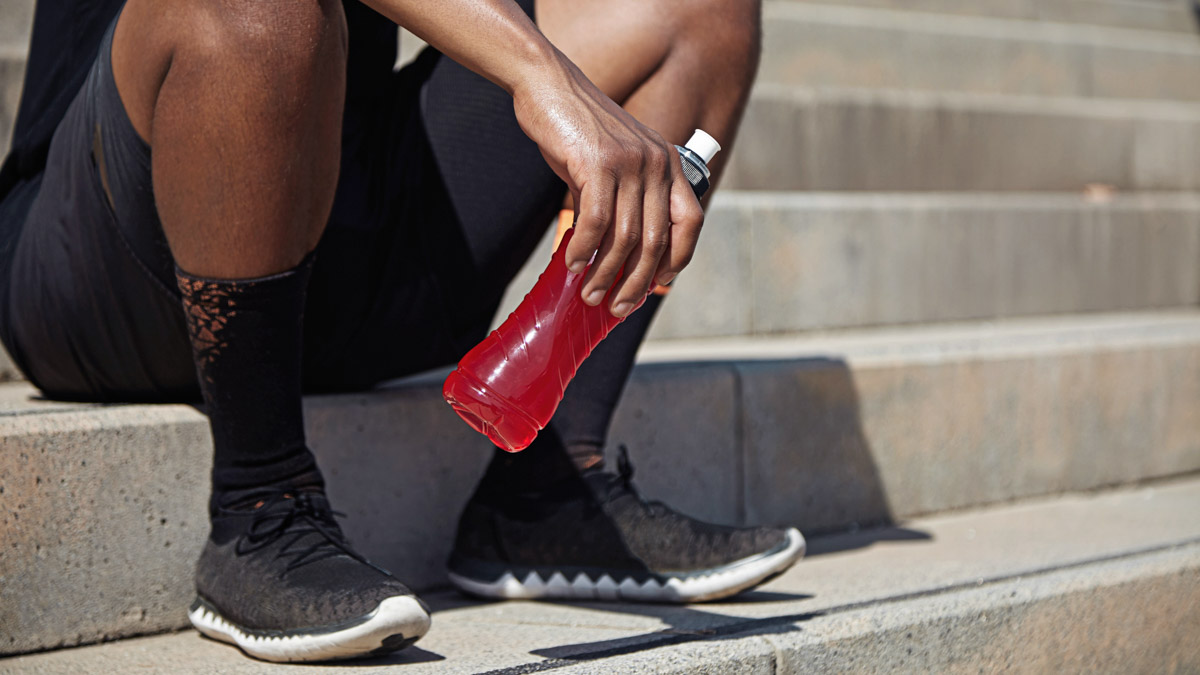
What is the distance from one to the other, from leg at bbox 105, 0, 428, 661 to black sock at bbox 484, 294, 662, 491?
319mm

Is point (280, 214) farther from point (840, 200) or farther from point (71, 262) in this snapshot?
point (840, 200)

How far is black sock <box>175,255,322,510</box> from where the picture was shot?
1.20 meters

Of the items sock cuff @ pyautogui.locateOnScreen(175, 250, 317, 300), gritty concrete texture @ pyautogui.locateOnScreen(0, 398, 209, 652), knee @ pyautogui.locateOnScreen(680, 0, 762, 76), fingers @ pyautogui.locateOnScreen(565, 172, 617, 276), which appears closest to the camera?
fingers @ pyautogui.locateOnScreen(565, 172, 617, 276)

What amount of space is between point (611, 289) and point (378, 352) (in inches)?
23.3

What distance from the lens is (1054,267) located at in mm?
3141

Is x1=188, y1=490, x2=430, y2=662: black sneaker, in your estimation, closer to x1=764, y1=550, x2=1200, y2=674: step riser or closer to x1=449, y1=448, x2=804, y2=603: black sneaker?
x1=449, y1=448, x2=804, y2=603: black sneaker

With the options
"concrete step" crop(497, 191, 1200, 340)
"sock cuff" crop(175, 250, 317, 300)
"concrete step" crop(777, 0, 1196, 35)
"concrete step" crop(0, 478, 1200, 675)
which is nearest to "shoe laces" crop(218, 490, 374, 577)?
"concrete step" crop(0, 478, 1200, 675)

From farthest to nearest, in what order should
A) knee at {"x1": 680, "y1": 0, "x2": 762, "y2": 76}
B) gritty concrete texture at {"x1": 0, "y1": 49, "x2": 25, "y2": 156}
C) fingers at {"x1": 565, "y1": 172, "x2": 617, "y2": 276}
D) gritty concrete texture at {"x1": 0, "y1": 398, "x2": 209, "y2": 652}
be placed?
gritty concrete texture at {"x1": 0, "y1": 49, "x2": 25, "y2": 156} < knee at {"x1": 680, "y1": 0, "x2": 762, "y2": 76} < gritty concrete texture at {"x1": 0, "y1": 398, "x2": 209, "y2": 652} < fingers at {"x1": 565, "y1": 172, "x2": 617, "y2": 276}

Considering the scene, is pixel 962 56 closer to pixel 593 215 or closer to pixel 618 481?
pixel 618 481

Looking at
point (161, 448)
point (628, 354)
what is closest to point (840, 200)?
point (628, 354)

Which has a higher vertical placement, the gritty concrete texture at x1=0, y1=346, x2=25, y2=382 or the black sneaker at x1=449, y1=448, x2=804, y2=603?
the gritty concrete texture at x1=0, y1=346, x2=25, y2=382

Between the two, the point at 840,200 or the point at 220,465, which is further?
the point at 840,200

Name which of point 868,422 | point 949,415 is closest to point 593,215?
point 868,422

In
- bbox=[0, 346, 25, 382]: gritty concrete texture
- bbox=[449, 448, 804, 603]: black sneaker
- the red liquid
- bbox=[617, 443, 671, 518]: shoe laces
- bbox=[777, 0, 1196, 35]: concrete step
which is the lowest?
bbox=[449, 448, 804, 603]: black sneaker
